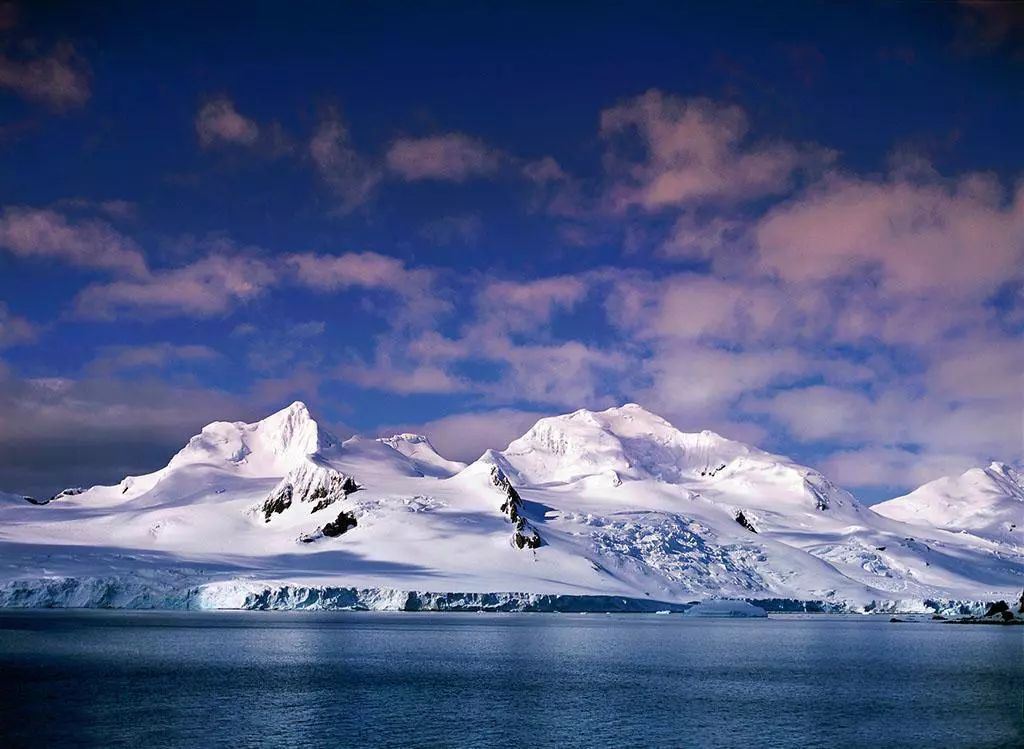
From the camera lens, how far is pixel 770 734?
1849 inches

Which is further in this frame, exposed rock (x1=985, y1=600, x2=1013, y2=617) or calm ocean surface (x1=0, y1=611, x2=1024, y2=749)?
exposed rock (x1=985, y1=600, x2=1013, y2=617)

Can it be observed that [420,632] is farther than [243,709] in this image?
Yes

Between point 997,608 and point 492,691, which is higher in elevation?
point 997,608

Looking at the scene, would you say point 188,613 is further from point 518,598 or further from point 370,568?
point 518,598

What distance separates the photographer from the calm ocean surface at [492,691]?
1790 inches

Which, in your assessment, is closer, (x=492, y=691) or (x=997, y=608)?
(x=492, y=691)

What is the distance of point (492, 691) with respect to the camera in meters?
61.3

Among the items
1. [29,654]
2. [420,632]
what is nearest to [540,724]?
[29,654]

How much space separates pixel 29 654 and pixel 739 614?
439 ft

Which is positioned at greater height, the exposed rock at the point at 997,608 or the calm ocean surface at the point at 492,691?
the exposed rock at the point at 997,608

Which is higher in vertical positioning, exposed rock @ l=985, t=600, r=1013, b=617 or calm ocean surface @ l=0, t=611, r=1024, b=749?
exposed rock @ l=985, t=600, r=1013, b=617

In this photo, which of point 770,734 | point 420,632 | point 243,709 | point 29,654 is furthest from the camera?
point 420,632

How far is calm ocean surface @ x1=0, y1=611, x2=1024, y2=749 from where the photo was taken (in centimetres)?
4547

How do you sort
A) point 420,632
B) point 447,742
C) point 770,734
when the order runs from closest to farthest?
point 447,742 < point 770,734 < point 420,632
